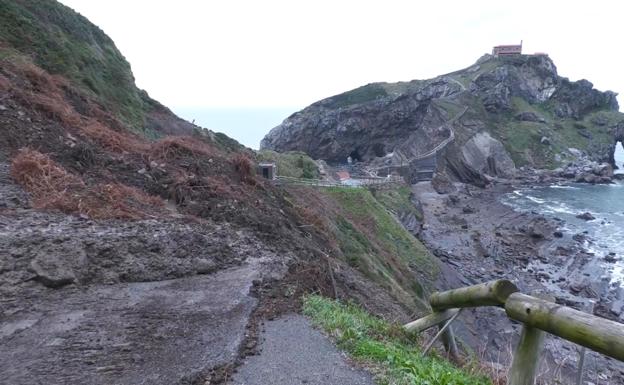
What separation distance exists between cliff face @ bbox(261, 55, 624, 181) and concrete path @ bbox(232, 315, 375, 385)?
66.0m

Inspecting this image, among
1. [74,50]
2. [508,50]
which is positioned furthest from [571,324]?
[508,50]

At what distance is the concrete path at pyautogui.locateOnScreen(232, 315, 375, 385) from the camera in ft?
16.5

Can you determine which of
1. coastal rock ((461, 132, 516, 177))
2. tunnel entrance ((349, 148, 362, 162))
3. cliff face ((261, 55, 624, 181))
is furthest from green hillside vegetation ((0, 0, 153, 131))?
tunnel entrance ((349, 148, 362, 162))

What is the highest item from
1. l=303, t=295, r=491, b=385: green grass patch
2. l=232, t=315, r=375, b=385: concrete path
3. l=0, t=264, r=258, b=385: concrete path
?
l=0, t=264, r=258, b=385: concrete path

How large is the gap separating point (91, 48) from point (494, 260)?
119 ft

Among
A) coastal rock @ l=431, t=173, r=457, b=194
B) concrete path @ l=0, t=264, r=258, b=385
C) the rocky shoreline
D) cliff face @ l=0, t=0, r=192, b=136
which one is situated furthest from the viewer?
coastal rock @ l=431, t=173, r=457, b=194

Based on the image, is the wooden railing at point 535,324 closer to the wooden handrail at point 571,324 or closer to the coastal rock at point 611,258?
the wooden handrail at point 571,324

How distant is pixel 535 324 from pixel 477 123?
95002mm

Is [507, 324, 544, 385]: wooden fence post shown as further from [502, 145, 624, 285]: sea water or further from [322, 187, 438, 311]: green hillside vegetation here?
[502, 145, 624, 285]: sea water

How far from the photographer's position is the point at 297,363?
5.47 m

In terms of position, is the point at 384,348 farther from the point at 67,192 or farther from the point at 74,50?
the point at 74,50

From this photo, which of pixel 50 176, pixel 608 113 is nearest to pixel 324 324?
pixel 50 176

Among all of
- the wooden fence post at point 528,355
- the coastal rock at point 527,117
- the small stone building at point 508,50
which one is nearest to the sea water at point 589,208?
the coastal rock at point 527,117

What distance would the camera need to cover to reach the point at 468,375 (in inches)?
188
